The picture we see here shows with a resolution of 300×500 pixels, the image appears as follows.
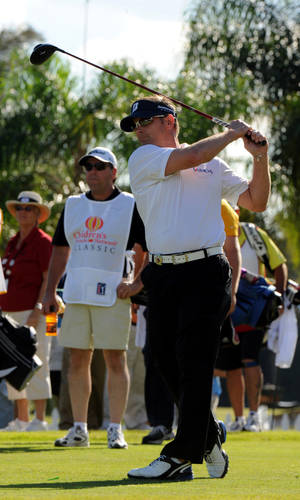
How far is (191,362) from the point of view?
17.0 feet

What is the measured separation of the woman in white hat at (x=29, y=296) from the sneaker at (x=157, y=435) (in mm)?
2087

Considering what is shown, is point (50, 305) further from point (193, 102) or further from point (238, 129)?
point (193, 102)

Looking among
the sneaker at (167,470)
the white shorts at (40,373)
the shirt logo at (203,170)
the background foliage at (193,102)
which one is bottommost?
the sneaker at (167,470)

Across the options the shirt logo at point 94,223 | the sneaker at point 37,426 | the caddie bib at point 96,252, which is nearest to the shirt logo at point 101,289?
the caddie bib at point 96,252

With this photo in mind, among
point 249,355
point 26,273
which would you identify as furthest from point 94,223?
point 249,355

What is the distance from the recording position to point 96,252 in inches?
308

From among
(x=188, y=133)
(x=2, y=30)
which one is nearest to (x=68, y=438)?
(x=188, y=133)

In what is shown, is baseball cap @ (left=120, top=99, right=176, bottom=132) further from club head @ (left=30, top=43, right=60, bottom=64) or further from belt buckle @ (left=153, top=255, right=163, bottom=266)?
club head @ (left=30, top=43, right=60, bottom=64)

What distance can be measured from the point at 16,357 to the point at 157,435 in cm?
122

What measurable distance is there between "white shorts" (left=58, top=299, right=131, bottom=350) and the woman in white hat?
223 cm

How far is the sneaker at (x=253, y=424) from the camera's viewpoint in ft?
33.7

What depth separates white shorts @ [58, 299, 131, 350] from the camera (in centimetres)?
784

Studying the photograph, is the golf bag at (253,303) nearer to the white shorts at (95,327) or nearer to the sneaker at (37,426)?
the white shorts at (95,327)

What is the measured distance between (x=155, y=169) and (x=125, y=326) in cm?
282
